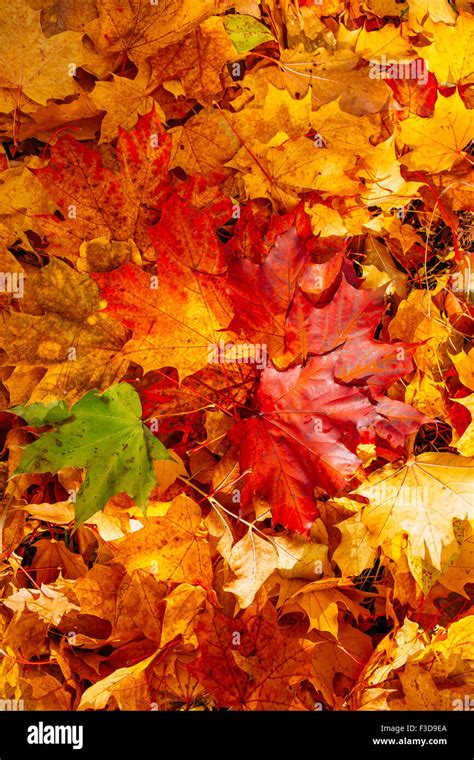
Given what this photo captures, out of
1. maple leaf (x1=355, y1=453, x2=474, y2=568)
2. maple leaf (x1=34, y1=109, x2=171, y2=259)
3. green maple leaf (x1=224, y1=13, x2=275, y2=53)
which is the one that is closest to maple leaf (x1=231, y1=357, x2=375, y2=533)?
maple leaf (x1=355, y1=453, x2=474, y2=568)

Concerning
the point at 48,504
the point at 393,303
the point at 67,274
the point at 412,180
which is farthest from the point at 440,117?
the point at 48,504

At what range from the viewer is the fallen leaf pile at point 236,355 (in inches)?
30.6

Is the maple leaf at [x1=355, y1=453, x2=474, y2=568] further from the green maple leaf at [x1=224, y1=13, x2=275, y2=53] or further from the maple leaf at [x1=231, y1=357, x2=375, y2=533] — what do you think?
the green maple leaf at [x1=224, y1=13, x2=275, y2=53]

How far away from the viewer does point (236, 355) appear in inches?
32.2

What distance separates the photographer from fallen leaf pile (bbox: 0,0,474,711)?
778 mm

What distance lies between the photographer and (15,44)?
0.81 meters

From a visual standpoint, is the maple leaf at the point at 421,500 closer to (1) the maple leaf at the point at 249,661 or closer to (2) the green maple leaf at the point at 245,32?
(1) the maple leaf at the point at 249,661

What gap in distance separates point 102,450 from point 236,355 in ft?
0.71

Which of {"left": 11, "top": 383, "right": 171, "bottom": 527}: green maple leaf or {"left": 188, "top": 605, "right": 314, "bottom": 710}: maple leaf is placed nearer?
{"left": 11, "top": 383, "right": 171, "bottom": 527}: green maple leaf

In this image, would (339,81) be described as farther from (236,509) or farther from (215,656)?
(215,656)

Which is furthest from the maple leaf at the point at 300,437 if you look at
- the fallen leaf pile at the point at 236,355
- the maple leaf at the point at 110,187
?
the maple leaf at the point at 110,187

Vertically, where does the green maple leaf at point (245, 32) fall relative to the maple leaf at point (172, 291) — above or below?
above

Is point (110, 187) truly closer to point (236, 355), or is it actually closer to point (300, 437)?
point (236, 355)
